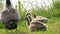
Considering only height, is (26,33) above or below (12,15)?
below

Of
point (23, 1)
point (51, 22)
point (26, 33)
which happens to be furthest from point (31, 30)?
point (23, 1)

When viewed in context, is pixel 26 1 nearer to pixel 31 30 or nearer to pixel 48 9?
pixel 48 9

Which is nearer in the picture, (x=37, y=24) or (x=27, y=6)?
(x=37, y=24)

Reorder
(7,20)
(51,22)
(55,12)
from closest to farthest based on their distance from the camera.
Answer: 1. (7,20)
2. (51,22)
3. (55,12)

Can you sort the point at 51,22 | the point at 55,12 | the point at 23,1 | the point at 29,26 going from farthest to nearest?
the point at 23,1
the point at 55,12
the point at 51,22
the point at 29,26

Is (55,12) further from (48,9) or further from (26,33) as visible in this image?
(26,33)

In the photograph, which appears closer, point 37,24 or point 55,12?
point 37,24

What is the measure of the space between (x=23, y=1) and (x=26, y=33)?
3.89 metres

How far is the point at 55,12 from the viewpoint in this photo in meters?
11.7

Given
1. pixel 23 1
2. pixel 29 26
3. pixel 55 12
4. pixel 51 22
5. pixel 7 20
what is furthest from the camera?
pixel 23 1

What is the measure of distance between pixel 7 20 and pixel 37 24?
99 centimetres

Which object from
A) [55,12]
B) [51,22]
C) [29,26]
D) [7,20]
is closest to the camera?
[7,20]

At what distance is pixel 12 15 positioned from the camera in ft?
28.4

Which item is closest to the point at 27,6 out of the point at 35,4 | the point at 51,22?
the point at 35,4
